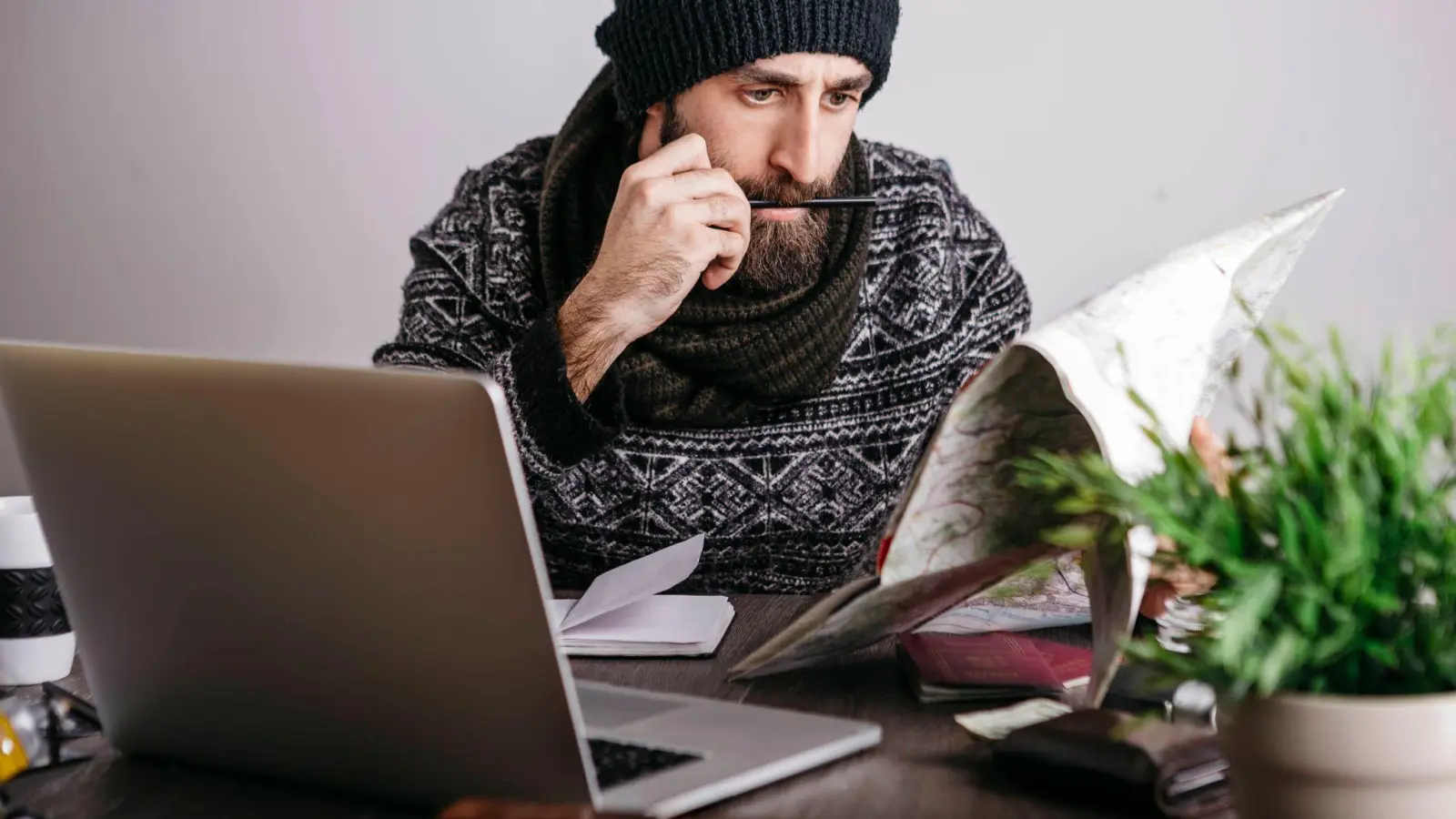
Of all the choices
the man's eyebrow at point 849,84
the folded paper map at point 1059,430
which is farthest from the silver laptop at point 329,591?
the man's eyebrow at point 849,84

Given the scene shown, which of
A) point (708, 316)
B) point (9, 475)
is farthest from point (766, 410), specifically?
point (9, 475)

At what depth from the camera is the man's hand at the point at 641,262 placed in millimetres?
1560

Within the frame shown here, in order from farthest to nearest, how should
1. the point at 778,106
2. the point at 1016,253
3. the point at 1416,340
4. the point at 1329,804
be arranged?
the point at 1016,253 < the point at 1416,340 < the point at 778,106 < the point at 1329,804

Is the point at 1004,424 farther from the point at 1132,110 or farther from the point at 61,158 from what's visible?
the point at 61,158

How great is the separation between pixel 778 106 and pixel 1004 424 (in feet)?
3.17

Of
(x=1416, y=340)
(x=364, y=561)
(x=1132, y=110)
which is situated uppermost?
(x=1132, y=110)

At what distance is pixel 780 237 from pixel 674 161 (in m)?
0.18

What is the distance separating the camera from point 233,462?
66cm

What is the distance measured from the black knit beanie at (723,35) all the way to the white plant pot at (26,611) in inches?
36.4

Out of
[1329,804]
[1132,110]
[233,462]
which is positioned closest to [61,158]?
[1132,110]

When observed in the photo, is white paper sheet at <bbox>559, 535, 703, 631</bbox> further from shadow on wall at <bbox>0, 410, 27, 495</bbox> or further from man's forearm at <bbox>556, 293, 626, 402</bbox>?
shadow on wall at <bbox>0, 410, 27, 495</bbox>

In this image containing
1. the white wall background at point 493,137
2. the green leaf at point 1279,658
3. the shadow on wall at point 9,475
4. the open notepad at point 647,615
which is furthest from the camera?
the shadow on wall at point 9,475

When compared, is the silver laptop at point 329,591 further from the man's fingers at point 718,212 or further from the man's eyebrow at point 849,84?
the man's eyebrow at point 849,84

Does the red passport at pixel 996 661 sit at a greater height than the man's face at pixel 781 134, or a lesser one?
lesser
